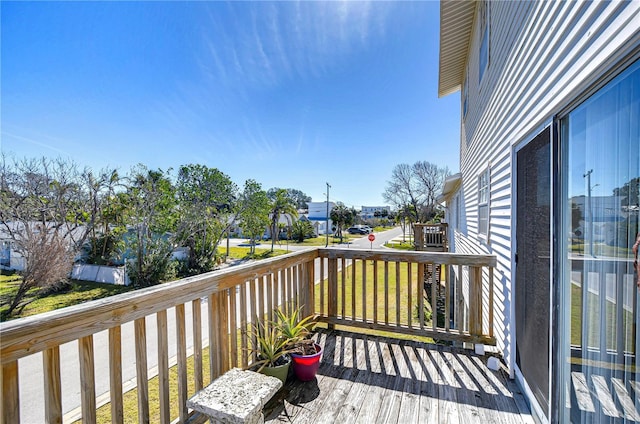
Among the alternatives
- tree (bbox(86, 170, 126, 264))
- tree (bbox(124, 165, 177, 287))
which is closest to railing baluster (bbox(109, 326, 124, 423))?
tree (bbox(124, 165, 177, 287))

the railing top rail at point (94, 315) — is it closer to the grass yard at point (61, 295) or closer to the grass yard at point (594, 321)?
the grass yard at point (594, 321)

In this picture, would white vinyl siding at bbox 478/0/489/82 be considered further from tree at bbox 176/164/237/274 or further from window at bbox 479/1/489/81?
tree at bbox 176/164/237/274

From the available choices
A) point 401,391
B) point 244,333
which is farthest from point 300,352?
point 401,391

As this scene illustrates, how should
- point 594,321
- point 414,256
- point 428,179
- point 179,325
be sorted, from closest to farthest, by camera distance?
point 594,321 → point 179,325 → point 414,256 → point 428,179

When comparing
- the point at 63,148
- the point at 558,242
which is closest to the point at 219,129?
the point at 63,148

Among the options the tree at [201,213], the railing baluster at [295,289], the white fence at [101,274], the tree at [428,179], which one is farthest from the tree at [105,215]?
the tree at [428,179]

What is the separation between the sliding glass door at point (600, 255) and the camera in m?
1.05

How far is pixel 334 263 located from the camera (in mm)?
3486

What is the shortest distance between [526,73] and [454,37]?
4.46m

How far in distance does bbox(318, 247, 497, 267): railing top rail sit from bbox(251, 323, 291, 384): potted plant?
4.00ft

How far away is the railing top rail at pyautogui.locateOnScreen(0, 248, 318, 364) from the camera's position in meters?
1.01

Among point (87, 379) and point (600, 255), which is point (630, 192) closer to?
point (600, 255)

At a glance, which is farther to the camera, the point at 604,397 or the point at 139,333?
the point at 139,333

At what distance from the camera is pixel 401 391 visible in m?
2.26
